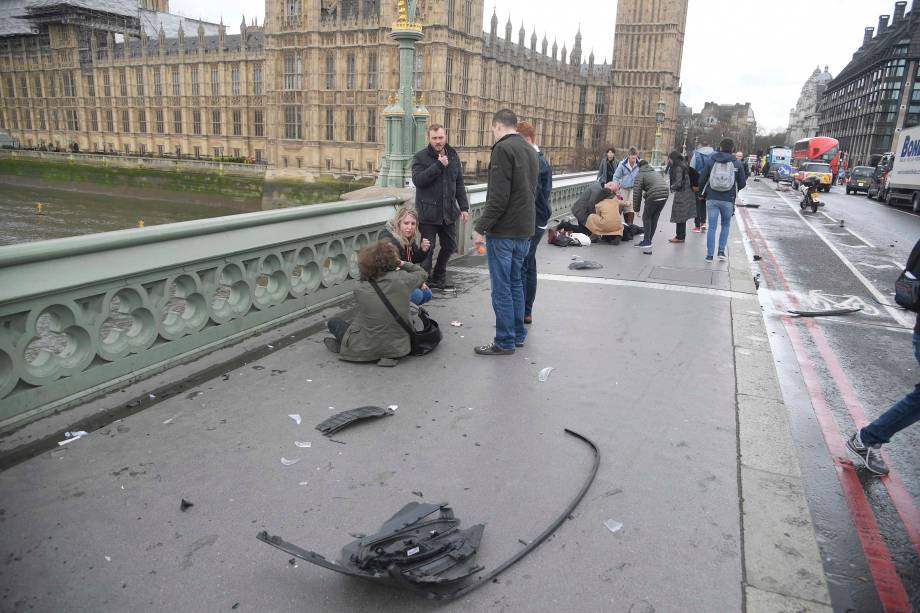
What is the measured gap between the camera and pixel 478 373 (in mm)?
5160

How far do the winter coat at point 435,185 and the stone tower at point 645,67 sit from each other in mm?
78823

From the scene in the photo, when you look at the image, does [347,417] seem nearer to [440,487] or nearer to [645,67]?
[440,487]

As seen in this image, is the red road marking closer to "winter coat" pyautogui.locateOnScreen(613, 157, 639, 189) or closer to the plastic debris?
the plastic debris

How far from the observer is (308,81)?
193 ft

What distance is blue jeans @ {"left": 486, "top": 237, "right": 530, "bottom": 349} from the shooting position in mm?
5523

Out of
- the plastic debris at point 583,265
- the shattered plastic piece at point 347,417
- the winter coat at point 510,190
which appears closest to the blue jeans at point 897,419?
the winter coat at point 510,190

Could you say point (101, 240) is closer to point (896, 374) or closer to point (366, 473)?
point (366, 473)

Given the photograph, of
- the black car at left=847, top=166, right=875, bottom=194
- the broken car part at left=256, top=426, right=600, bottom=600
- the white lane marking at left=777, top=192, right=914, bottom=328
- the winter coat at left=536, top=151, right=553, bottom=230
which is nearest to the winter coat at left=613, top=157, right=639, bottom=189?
the white lane marking at left=777, top=192, right=914, bottom=328

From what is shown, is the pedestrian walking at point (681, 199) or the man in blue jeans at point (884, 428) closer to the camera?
the man in blue jeans at point (884, 428)

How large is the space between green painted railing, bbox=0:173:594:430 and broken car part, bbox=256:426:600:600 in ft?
7.38

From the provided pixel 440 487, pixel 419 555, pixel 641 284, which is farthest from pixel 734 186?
pixel 419 555

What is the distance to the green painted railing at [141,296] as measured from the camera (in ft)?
12.5

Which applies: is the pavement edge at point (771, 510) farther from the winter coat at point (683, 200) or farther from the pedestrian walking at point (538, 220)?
the winter coat at point (683, 200)

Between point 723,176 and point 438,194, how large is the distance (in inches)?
223
